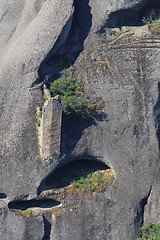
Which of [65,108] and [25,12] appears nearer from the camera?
[65,108]

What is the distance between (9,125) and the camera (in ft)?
53.4

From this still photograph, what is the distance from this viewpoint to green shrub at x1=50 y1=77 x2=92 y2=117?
16.4 meters

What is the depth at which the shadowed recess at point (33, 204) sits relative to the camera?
16297 millimetres

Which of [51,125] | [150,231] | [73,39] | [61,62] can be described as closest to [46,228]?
[51,125]

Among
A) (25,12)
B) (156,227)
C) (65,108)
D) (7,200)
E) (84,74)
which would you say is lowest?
(156,227)

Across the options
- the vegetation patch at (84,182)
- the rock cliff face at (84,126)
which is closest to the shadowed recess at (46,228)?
the rock cliff face at (84,126)

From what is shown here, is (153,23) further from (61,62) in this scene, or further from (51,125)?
(51,125)

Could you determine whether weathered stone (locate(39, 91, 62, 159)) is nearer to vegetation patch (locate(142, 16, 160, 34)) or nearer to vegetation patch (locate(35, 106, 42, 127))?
vegetation patch (locate(35, 106, 42, 127))

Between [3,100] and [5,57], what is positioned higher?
[5,57]

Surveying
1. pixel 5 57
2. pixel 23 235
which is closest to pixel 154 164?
pixel 23 235

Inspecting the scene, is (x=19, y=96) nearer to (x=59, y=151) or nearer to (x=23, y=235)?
(x=59, y=151)

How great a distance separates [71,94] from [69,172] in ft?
8.52

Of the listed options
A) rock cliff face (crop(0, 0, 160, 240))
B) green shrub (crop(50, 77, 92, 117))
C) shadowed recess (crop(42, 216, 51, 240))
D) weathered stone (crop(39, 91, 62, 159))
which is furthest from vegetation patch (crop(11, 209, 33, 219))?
green shrub (crop(50, 77, 92, 117))

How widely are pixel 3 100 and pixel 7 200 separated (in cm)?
316
